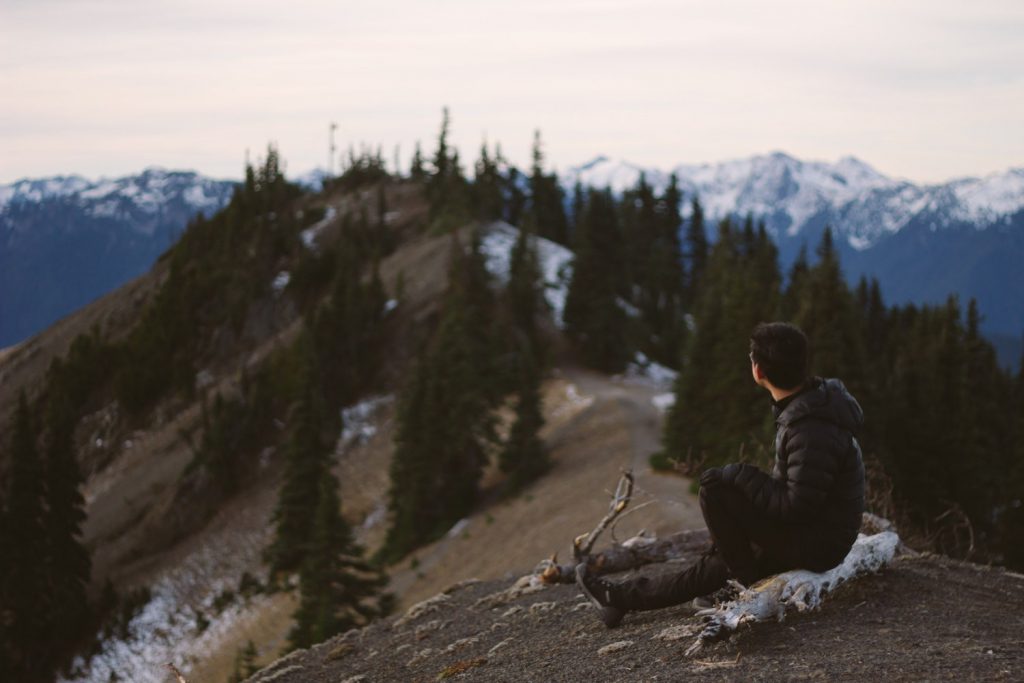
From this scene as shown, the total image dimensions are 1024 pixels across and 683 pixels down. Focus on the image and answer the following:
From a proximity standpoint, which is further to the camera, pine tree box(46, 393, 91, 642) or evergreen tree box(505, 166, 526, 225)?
evergreen tree box(505, 166, 526, 225)

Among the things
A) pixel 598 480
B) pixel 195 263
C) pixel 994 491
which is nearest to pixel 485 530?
pixel 598 480

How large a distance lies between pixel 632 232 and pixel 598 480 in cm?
4428

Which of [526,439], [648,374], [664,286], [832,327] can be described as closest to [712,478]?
[832,327]

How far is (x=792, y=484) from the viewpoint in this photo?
7.50 meters

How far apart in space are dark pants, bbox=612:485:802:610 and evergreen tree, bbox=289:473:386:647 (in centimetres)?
2146

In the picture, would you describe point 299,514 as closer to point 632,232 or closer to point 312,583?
point 312,583

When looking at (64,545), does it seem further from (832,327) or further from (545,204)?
(545,204)

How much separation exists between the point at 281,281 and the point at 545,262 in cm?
2927

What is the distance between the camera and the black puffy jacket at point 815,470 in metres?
7.45

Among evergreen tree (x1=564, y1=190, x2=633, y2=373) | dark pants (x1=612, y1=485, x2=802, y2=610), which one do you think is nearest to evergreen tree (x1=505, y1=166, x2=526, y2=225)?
evergreen tree (x1=564, y1=190, x2=633, y2=373)

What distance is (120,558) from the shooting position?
184 ft

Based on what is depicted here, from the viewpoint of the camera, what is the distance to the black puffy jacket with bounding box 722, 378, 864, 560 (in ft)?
24.5

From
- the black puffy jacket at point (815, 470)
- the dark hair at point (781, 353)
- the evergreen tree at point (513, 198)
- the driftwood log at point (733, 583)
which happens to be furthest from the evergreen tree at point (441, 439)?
the evergreen tree at point (513, 198)

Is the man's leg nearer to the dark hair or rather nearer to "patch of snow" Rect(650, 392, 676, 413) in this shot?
the dark hair
